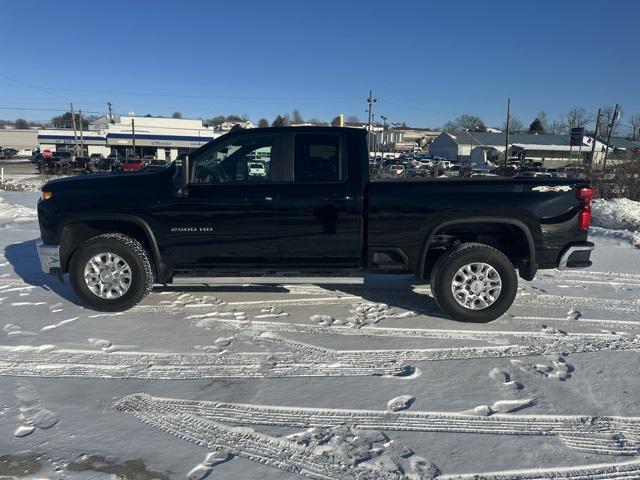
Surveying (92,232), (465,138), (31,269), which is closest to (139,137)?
(465,138)

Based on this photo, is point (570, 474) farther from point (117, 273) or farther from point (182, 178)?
point (117, 273)

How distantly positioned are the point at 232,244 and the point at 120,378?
73.9 inches

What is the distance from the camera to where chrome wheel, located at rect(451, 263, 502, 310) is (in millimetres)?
5203

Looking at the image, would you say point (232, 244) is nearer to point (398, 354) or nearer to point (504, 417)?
point (398, 354)

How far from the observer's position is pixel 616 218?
38.0ft

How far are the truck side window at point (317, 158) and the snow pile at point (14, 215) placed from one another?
910 centimetres

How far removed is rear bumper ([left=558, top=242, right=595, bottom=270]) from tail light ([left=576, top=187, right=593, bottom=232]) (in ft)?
0.59

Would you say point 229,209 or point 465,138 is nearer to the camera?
point 229,209

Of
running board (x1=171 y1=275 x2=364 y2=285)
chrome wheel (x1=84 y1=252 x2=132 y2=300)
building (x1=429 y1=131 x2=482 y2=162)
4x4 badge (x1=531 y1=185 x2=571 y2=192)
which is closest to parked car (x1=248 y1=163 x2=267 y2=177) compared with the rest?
running board (x1=171 y1=275 x2=364 y2=285)

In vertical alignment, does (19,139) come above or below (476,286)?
above

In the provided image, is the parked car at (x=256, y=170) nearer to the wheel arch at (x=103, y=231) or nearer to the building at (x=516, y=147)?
the wheel arch at (x=103, y=231)

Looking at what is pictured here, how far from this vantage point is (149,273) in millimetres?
5336

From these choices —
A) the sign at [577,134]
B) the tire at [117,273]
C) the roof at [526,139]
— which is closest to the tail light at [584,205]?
the tire at [117,273]

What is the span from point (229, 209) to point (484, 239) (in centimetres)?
284
